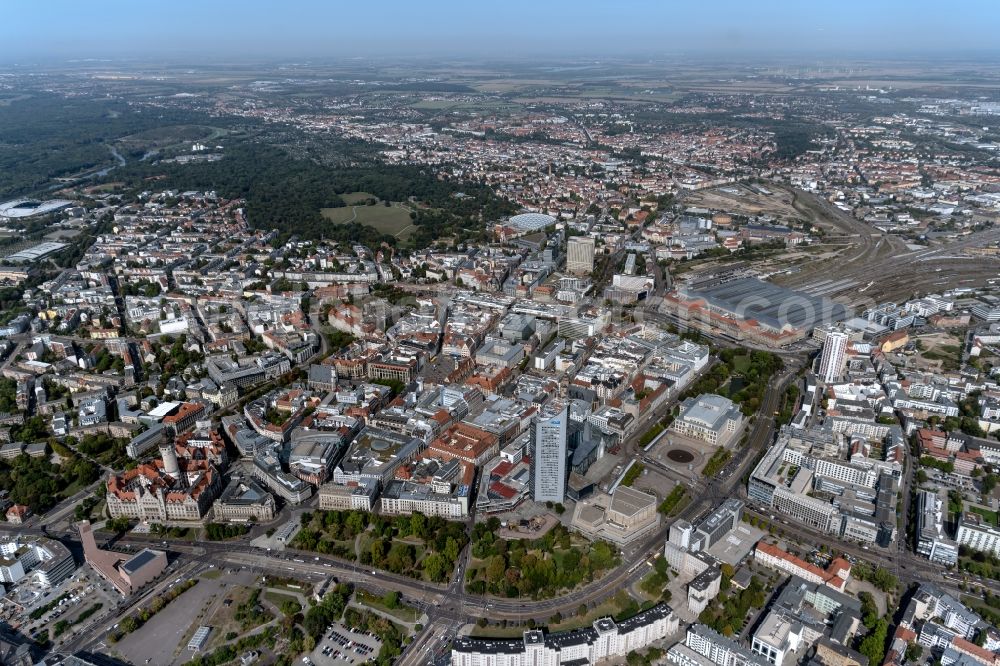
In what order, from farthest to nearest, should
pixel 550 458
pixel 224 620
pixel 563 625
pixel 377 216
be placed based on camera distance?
pixel 377 216 < pixel 550 458 < pixel 224 620 < pixel 563 625

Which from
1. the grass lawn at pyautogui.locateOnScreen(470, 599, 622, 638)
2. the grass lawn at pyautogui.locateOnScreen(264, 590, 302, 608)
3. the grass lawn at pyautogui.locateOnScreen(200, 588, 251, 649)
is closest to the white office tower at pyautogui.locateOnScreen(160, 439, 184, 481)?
the grass lawn at pyautogui.locateOnScreen(200, 588, 251, 649)

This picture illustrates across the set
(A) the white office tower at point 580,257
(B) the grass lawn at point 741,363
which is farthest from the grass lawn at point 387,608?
(A) the white office tower at point 580,257

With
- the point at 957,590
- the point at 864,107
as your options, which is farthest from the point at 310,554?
the point at 864,107

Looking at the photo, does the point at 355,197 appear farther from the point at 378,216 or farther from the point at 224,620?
the point at 224,620

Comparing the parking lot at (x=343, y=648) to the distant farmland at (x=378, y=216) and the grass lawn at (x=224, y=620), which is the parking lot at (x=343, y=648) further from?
the distant farmland at (x=378, y=216)

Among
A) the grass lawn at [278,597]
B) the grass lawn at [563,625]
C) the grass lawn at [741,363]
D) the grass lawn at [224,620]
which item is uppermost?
the grass lawn at [741,363]

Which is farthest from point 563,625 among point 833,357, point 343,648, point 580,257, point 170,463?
point 580,257

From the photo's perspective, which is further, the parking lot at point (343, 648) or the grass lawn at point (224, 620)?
the grass lawn at point (224, 620)
